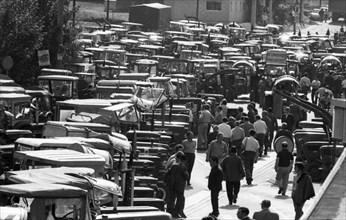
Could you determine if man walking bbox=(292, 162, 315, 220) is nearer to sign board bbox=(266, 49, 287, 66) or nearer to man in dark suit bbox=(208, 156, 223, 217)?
man in dark suit bbox=(208, 156, 223, 217)

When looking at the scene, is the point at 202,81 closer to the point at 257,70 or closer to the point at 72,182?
the point at 257,70

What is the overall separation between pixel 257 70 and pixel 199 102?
1609 cm

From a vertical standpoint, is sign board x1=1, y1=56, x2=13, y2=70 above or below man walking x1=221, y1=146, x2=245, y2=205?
above

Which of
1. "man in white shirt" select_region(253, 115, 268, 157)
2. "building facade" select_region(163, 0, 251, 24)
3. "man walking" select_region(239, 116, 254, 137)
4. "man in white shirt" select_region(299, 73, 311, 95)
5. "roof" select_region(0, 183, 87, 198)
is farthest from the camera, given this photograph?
"building facade" select_region(163, 0, 251, 24)

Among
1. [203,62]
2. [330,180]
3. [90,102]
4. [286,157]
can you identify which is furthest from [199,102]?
[330,180]

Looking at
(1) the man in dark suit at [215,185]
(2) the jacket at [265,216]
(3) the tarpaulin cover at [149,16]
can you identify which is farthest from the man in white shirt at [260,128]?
(3) the tarpaulin cover at [149,16]

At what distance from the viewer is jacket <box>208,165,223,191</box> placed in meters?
28.2

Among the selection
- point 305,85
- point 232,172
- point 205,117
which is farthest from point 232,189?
point 305,85

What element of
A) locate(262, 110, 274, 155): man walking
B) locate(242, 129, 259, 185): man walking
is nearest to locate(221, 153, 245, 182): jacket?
locate(242, 129, 259, 185): man walking

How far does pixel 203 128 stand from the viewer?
38.6m

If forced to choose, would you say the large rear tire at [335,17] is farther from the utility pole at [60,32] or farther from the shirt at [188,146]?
the shirt at [188,146]

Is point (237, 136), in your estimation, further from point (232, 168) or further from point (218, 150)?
point (232, 168)

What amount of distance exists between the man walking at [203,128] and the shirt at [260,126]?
214 centimetres

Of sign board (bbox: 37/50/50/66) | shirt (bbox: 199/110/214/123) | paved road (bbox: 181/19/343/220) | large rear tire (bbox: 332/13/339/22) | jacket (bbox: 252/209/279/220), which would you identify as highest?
sign board (bbox: 37/50/50/66)
